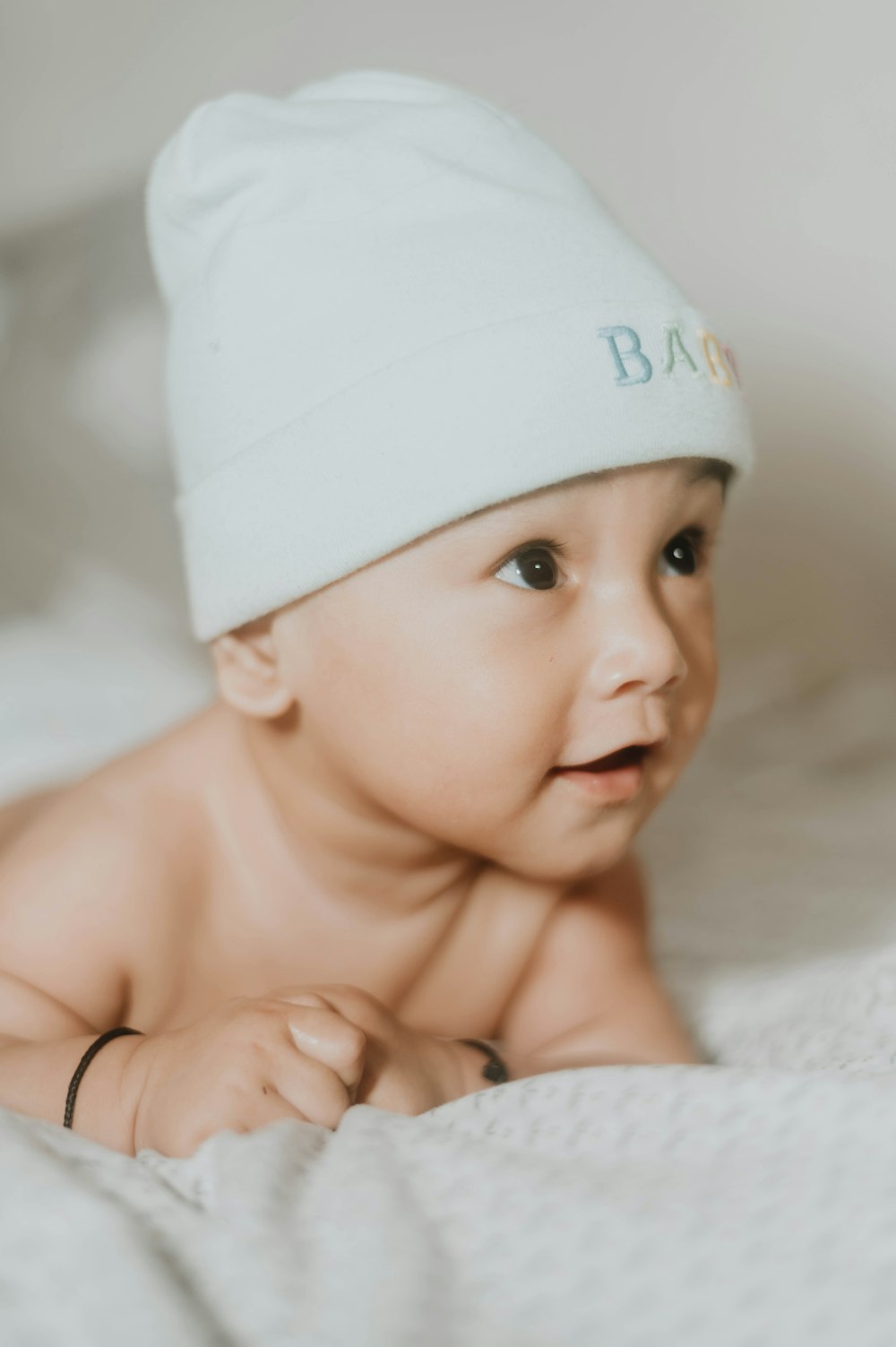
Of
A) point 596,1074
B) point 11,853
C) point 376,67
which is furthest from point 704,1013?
point 376,67

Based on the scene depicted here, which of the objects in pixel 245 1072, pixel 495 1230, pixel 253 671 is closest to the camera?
pixel 495 1230

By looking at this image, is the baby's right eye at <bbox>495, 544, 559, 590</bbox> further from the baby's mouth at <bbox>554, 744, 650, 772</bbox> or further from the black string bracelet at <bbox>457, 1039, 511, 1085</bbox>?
the black string bracelet at <bbox>457, 1039, 511, 1085</bbox>

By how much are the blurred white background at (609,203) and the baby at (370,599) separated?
1.67ft

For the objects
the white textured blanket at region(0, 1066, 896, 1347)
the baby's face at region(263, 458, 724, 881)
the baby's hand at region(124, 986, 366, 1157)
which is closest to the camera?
the white textured blanket at region(0, 1066, 896, 1347)

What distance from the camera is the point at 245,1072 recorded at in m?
0.74

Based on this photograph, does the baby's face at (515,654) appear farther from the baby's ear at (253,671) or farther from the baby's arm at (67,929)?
the baby's arm at (67,929)

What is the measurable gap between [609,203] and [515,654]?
32.9 inches

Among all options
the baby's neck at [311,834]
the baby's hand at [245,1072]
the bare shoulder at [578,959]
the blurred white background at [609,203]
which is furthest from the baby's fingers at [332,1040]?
the blurred white background at [609,203]

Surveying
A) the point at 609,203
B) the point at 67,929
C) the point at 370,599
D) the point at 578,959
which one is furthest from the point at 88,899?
the point at 609,203

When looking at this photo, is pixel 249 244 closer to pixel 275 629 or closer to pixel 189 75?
pixel 275 629

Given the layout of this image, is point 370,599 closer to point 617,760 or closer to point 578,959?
point 617,760

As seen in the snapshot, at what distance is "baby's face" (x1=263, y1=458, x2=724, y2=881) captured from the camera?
84cm

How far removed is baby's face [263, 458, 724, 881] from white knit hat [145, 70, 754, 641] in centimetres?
2

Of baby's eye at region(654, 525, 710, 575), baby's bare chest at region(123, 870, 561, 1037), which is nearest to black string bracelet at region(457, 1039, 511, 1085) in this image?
baby's bare chest at region(123, 870, 561, 1037)
